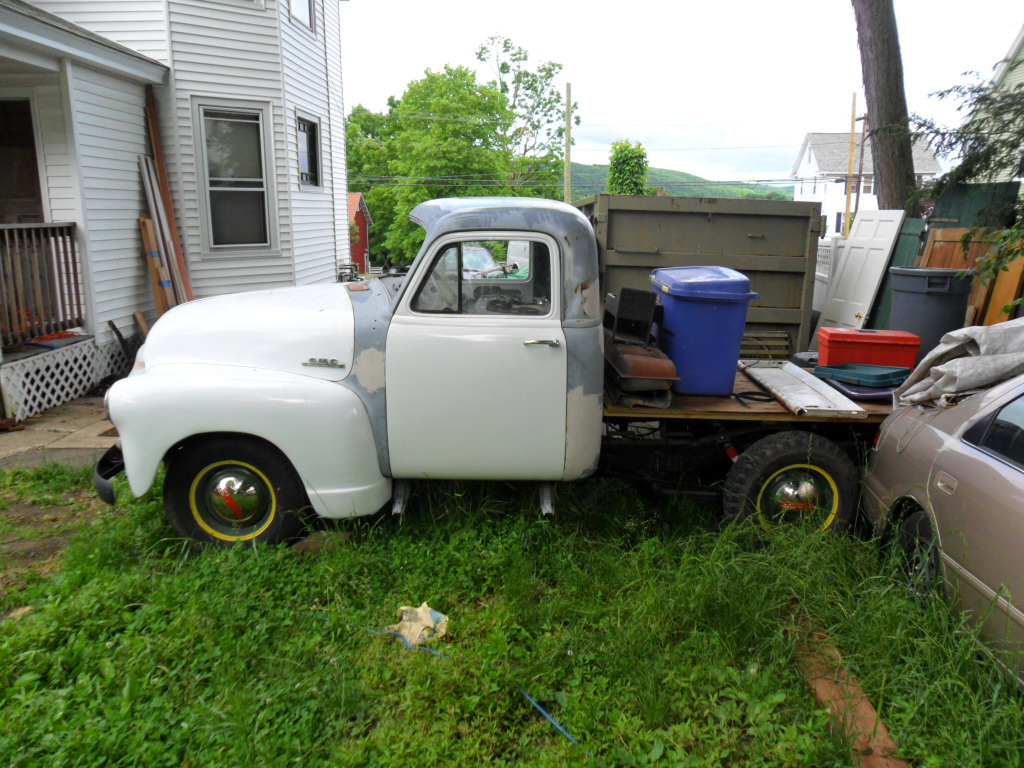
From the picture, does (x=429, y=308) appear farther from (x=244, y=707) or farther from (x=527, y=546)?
(x=244, y=707)

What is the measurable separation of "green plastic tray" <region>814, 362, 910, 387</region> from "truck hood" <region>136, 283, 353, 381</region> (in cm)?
321

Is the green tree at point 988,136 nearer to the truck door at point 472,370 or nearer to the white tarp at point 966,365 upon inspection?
the white tarp at point 966,365

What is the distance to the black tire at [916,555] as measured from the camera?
3.63 meters

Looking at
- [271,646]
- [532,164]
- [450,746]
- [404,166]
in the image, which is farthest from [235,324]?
[532,164]

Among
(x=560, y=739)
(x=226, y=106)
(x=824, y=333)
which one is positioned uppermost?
(x=226, y=106)

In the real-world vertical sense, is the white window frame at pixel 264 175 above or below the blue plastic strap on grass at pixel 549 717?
above

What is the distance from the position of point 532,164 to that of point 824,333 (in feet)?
154

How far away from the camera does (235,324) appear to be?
4.54 m

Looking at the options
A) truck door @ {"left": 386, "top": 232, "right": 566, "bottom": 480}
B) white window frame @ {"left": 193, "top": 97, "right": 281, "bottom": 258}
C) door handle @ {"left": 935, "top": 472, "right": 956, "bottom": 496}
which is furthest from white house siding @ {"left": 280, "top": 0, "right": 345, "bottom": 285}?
door handle @ {"left": 935, "top": 472, "right": 956, "bottom": 496}

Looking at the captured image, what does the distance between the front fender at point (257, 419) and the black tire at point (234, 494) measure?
137mm

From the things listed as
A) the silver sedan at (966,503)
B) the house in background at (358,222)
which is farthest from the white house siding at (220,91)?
the house in background at (358,222)

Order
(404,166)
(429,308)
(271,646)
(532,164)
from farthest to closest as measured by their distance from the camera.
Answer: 1. (532,164)
2. (404,166)
3. (429,308)
4. (271,646)

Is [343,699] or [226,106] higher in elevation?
[226,106]

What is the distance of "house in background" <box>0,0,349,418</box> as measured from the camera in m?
8.09
